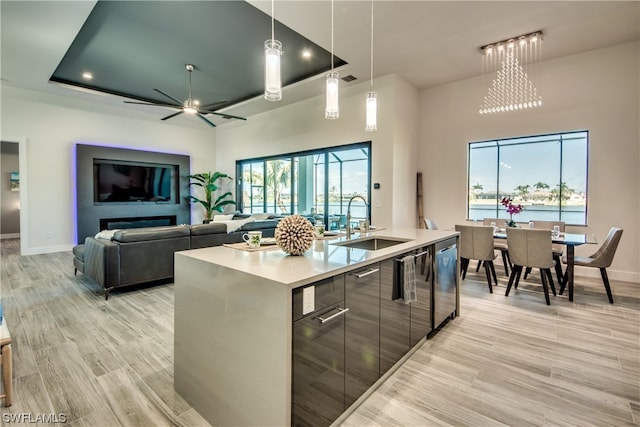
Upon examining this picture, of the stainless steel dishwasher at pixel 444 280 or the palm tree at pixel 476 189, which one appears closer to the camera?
the stainless steel dishwasher at pixel 444 280

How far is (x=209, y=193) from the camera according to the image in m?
8.80

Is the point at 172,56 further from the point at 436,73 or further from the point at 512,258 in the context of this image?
the point at 512,258

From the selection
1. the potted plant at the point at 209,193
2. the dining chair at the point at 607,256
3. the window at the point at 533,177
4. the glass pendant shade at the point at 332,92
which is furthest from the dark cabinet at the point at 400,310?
the potted plant at the point at 209,193

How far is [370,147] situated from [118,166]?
20.6 feet

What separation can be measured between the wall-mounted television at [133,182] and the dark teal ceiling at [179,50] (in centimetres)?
187

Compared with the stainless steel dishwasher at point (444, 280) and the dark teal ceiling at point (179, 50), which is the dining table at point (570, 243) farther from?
the dark teal ceiling at point (179, 50)

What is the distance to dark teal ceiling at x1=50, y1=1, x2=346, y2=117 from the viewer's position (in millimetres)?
3688

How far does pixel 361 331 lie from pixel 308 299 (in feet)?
1.78

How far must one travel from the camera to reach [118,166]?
7.38 metres

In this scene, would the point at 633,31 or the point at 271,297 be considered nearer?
the point at 271,297

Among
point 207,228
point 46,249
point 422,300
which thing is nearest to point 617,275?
point 422,300

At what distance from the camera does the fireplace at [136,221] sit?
7.26m

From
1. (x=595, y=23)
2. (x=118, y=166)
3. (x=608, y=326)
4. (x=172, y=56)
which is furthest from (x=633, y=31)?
(x=118, y=166)

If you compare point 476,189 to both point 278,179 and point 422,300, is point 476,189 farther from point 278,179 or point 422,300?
point 278,179
